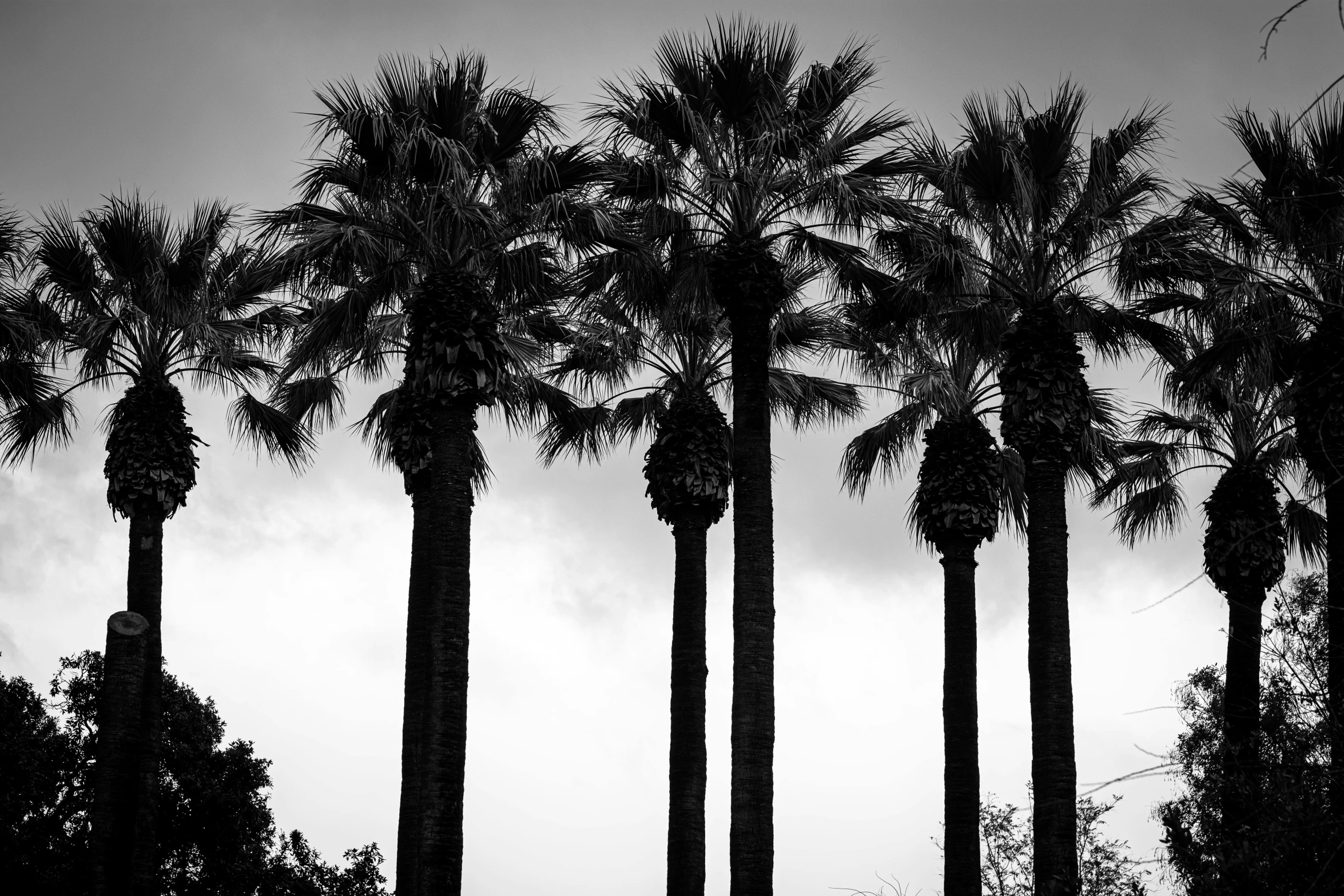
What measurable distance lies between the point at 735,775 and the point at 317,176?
10.4m

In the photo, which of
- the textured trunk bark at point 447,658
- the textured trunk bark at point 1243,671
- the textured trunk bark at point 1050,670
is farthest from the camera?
the textured trunk bark at point 1243,671

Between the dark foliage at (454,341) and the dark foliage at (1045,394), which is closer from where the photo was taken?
the dark foliage at (454,341)

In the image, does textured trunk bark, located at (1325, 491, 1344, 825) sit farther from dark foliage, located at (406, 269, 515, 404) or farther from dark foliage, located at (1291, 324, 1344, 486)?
dark foliage, located at (406, 269, 515, 404)

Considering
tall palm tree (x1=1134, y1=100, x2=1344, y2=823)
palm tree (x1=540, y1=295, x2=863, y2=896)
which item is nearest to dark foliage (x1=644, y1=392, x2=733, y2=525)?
palm tree (x1=540, y1=295, x2=863, y2=896)

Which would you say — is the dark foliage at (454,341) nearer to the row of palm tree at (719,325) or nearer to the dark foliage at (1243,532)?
the row of palm tree at (719,325)

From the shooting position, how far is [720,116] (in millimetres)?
21281

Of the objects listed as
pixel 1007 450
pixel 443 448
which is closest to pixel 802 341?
pixel 1007 450

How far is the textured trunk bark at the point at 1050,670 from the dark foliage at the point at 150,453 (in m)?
13.3

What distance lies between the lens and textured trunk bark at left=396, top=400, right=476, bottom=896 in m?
18.8

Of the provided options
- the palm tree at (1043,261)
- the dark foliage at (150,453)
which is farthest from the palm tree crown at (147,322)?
the palm tree at (1043,261)

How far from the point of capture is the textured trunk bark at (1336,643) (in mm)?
10438

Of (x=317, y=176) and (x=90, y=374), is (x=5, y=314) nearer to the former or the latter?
(x=90, y=374)

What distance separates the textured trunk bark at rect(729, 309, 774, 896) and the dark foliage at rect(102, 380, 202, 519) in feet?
31.2

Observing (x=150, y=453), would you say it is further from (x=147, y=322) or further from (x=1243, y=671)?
(x=1243, y=671)
